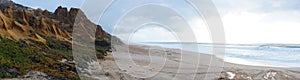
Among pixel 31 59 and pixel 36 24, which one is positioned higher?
pixel 36 24

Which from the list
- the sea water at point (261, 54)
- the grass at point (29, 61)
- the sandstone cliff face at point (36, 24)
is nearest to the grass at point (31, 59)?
the grass at point (29, 61)

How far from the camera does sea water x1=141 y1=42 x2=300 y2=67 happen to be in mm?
47600

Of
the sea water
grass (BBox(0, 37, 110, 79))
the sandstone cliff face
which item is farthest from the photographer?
the sea water

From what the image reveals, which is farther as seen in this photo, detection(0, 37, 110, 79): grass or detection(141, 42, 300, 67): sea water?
detection(141, 42, 300, 67): sea water

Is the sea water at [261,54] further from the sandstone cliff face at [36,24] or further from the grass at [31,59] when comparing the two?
the grass at [31,59]

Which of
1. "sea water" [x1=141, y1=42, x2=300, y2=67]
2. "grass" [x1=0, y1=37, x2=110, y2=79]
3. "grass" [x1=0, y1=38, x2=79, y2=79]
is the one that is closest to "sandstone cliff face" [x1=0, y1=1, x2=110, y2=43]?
"grass" [x1=0, y1=37, x2=110, y2=79]

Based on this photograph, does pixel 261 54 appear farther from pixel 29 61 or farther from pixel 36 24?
pixel 29 61

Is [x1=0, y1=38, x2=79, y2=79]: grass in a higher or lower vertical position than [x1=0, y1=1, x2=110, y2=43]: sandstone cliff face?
lower

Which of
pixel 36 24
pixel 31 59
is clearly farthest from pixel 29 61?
pixel 36 24

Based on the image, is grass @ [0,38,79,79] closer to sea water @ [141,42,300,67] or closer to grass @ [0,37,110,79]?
grass @ [0,37,110,79]

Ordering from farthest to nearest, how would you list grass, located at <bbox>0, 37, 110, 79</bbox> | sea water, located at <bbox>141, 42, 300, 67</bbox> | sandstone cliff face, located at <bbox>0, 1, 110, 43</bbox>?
sea water, located at <bbox>141, 42, 300, 67</bbox> < sandstone cliff face, located at <bbox>0, 1, 110, 43</bbox> < grass, located at <bbox>0, 37, 110, 79</bbox>

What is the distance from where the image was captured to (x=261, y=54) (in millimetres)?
59531

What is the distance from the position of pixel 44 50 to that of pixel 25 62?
22.1 ft

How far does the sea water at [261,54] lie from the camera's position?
156 ft
